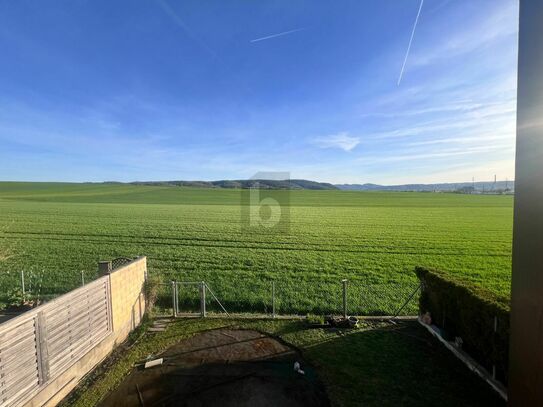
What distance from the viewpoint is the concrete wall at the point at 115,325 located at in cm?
450

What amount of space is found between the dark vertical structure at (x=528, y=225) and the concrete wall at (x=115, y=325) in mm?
5830

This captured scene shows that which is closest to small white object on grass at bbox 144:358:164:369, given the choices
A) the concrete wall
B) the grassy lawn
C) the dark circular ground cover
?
the dark circular ground cover

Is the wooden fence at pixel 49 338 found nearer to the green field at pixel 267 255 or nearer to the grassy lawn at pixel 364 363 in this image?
the grassy lawn at pixel 364 363

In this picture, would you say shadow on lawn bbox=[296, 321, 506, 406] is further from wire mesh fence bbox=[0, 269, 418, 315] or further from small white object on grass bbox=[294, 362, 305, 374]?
wire mesh fence bbox=[0, 269, 418, 315]

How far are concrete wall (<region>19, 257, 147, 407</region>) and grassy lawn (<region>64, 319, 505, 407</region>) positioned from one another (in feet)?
0.65

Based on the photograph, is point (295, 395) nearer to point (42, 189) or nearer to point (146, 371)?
point (146, 371)

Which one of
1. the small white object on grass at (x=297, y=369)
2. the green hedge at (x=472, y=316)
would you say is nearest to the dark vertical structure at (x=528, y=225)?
the green hedge at (x=472, y=316)

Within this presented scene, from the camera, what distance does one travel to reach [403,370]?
5387 millimetres

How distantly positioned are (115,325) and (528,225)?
7.36 metres

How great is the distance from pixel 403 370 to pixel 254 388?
2874 mm

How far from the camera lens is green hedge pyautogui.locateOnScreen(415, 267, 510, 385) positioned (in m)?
4.70

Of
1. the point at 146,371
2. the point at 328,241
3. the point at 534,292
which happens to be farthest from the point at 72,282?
the point at 328,241

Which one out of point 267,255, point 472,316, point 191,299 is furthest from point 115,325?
point 267,255

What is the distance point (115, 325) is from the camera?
20.8 ft
